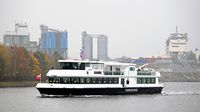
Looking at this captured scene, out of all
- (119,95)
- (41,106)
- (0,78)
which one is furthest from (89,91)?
(0,78)

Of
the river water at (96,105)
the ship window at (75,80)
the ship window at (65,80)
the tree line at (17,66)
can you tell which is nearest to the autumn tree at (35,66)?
the tree line at (17,66)

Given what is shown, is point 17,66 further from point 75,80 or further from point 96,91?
point 75,80

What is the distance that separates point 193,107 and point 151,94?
16774mm

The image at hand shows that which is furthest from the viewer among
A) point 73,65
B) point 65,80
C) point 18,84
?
point 18,84

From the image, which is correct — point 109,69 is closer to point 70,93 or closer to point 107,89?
point 107,89

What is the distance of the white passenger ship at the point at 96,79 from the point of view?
6806cm

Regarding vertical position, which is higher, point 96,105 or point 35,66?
point 35,66

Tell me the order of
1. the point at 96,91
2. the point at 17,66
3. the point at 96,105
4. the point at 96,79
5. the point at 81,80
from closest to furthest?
the point at 96,105, the point at 81,80, the point at 96,91, the point at 96,79, the point at 17,66

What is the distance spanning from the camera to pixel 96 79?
70.7 metres

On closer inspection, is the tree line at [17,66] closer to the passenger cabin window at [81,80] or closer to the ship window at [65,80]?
the passenger cabin window at [81,80]

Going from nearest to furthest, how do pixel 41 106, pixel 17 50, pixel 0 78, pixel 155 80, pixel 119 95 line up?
1. pixel 41 106
2. pixel 119 95
3. pixel 155 80
4. pixel 0 78
5. pixel 17 50

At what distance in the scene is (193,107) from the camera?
62125 millimetres

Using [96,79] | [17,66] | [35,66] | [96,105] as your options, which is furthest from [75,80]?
[35,66]

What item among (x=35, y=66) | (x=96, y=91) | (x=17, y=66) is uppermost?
(x=17, y=66)
